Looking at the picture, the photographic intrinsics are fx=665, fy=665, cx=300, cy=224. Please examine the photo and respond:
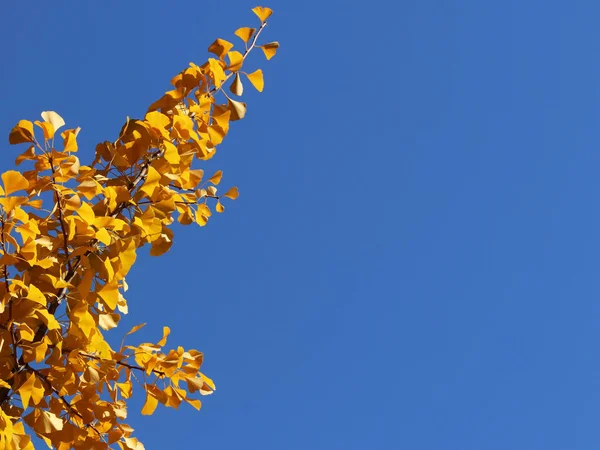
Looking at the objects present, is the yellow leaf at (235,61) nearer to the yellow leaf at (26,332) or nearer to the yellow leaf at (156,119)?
the yellow leaf at (156,119)

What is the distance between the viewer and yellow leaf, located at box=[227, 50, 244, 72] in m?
1.90

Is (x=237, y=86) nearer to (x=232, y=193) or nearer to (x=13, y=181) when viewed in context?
(x=232, y=193)

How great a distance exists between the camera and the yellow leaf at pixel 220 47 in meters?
1.92

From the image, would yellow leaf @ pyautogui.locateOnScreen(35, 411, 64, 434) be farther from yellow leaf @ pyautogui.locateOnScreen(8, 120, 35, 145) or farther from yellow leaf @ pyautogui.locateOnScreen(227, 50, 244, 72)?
yellow leaf @ pyautogui.locateOnScreen(227, 50, 244, 72)

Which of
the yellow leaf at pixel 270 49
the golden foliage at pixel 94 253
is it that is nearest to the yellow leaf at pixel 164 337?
the golden foliage at pixel 94 253

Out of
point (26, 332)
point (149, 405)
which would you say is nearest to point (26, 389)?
point (26, 332)

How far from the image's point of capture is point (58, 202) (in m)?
1.60

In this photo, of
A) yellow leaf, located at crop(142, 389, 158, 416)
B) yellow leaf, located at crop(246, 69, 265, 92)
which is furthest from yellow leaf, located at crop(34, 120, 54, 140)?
yellow leaf, located at crop(142, 389, 158, 416)

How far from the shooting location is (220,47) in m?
1.92

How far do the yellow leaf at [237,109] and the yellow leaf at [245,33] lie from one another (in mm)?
182

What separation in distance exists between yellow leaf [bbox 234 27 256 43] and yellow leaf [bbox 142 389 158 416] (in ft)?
3.39

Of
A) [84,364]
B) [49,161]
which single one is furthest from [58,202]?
[84,364]

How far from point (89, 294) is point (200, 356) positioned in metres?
0.38

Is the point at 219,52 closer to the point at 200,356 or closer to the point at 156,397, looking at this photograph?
the point at 200,356
